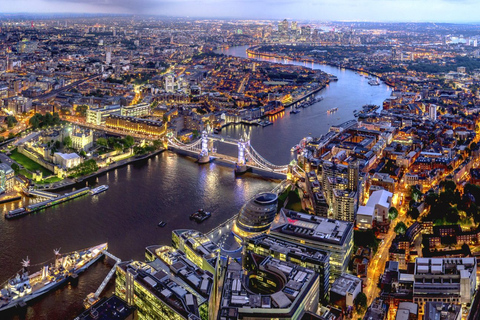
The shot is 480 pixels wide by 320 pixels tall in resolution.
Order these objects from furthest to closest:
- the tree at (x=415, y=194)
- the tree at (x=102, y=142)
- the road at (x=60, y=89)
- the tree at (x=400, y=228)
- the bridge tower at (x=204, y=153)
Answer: the road at (x=60, y=89), the tree at (x=102, y=142), the bridge tower at (x=204, y=153), the tree at (x=415, y=194), the tree at (x=400, y=228)

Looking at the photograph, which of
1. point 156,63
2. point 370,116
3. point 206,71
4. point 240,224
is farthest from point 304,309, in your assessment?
point 156,63

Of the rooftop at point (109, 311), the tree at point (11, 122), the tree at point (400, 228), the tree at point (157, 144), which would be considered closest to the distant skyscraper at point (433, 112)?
the tree at point (157, 144)

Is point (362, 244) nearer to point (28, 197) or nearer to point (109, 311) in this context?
point (109, 311)

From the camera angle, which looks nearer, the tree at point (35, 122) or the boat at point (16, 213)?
the boat at point (16, 213)

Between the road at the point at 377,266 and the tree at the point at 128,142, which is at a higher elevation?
the tree at the point at 128,142

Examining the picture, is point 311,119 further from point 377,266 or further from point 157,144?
point 377,266

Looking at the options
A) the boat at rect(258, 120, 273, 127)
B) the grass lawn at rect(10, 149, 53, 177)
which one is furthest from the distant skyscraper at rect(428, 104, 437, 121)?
the grass lawn at rect(10, 149, 53, 177)

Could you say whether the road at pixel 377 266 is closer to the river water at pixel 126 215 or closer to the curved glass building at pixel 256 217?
the curved glass building at pixel 256 217

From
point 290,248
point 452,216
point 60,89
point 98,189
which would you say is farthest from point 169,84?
point 290,248
